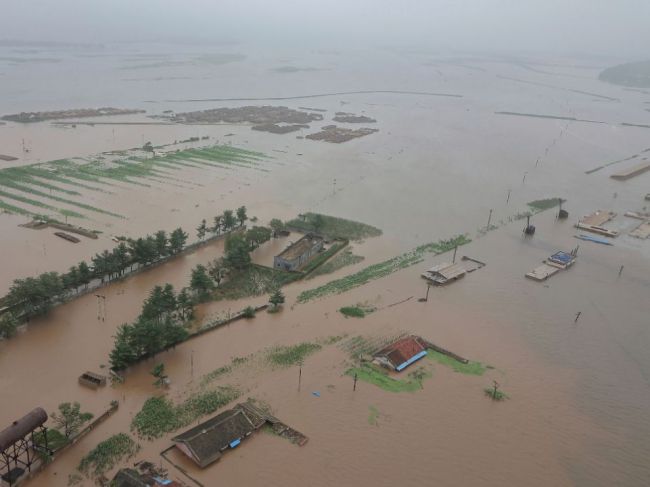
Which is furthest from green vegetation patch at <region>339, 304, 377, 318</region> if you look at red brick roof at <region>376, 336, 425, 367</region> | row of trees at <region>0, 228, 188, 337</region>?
row of trees at <region>0, 228, 188, 337</region>

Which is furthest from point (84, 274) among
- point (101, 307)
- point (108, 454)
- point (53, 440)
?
point (108, 454)

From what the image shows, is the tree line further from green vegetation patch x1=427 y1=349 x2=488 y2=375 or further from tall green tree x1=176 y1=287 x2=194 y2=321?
green vegetation patch x1=427 y1=349 x2=488 y2=375

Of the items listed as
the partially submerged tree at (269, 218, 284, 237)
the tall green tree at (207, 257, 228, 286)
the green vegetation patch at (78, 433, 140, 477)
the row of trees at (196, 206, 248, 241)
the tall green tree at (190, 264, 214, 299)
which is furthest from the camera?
the partially submerged tree at (269, 218, 284, 237)

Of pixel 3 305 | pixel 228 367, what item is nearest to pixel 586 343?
pixel 228 367

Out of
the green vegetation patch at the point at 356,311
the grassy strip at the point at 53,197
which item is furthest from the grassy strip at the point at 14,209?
the green vegetation patch at the point at 356,311

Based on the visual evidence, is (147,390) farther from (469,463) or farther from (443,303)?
(443,303)

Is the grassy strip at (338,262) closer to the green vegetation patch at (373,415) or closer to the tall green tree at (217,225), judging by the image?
the tall green tree at (217,225)
